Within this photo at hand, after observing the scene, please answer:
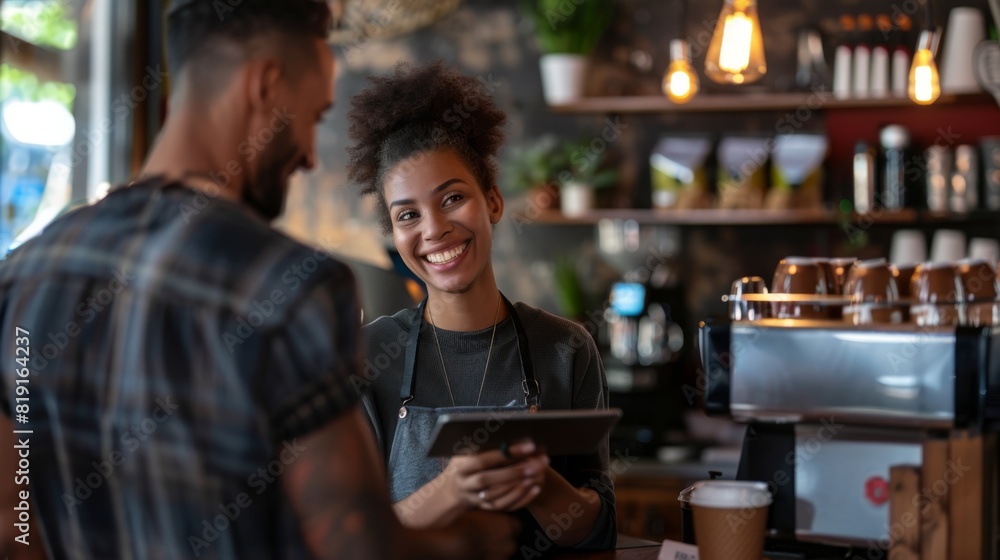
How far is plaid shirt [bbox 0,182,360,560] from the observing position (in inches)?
36.0

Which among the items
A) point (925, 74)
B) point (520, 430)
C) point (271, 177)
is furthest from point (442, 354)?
point (925, 74)

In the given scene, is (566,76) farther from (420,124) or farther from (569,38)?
(420,124)

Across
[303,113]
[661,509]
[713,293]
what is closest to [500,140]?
[303,113]

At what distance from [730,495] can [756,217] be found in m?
2.80

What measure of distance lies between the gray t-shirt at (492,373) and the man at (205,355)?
78cm

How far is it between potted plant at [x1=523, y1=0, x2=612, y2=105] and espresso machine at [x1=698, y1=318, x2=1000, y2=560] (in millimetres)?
2638

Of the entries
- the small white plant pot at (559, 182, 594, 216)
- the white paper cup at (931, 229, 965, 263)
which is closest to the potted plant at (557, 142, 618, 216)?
the small white plant pot at (559, 182, 594, 216)

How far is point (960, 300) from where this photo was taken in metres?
1.73

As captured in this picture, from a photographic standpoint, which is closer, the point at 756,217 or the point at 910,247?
the point at 910,247

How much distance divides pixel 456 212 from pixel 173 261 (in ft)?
2.89

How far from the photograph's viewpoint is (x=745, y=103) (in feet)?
13.5

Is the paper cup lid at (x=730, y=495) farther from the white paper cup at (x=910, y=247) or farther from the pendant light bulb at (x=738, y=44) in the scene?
the white paper cup at (x=910, y=247)

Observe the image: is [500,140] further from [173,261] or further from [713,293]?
[713,293]

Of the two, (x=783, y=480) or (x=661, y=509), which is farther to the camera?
(x=661, y=509)
